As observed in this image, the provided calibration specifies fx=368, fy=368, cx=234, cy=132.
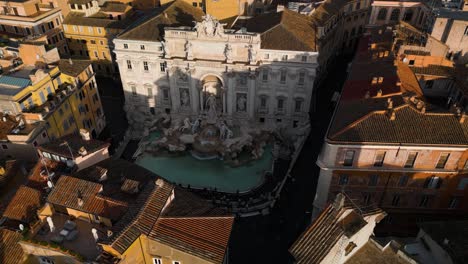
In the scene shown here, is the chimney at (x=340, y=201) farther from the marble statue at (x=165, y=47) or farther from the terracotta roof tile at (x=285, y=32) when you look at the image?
the marble statue at (x=165, y=47)

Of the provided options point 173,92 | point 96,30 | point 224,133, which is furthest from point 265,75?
point 96,30

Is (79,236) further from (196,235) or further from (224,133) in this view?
(224,133)

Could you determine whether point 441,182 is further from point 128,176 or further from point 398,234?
point 128,176

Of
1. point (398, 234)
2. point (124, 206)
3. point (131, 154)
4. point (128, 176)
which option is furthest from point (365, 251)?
point (131, 154)

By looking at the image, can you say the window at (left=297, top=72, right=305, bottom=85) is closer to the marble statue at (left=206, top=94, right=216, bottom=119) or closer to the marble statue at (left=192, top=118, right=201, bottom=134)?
the marble statue at (left=206, top=94, right=216, bottom=119)

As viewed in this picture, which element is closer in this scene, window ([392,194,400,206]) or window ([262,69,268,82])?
window ([392,194,400,206])

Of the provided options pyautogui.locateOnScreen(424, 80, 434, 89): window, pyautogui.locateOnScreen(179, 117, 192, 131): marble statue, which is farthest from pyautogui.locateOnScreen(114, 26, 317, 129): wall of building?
pyautogui.locateOnScreen(424, 80, 434, 89): window
